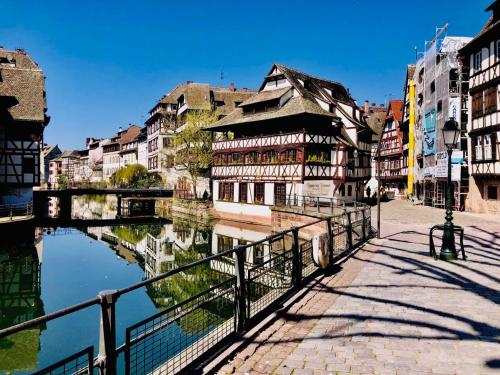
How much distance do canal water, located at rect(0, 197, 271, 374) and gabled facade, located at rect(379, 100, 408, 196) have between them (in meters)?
27.7

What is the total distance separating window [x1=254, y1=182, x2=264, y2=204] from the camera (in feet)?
113

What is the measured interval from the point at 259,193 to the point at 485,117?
1784 cm

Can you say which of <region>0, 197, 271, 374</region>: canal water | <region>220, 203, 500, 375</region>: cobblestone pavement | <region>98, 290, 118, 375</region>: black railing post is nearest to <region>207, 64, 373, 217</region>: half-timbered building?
<region>0, 197, 271, 374</region>: canal water

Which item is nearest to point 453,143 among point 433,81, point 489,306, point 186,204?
point 489,306

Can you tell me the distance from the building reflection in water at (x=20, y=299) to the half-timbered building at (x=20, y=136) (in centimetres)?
714

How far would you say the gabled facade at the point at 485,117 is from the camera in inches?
1049

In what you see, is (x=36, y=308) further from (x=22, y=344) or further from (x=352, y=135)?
(x=352, y=135)

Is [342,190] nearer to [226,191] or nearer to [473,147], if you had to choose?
[473,147]

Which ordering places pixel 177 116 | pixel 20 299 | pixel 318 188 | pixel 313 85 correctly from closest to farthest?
pixel 20 299
pixel 318 188
pixel 313 85
pixel 177 116


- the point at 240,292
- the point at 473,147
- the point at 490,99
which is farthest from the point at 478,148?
the point at 240,292

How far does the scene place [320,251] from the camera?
9.84m

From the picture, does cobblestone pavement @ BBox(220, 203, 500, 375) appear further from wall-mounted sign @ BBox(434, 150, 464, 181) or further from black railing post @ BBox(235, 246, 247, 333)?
wall-mounted sign @ BBox(434, 150, 464, 181)

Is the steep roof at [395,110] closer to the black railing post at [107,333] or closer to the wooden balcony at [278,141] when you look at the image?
the wooden balcony at [278,141]

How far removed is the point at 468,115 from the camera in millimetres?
30625
